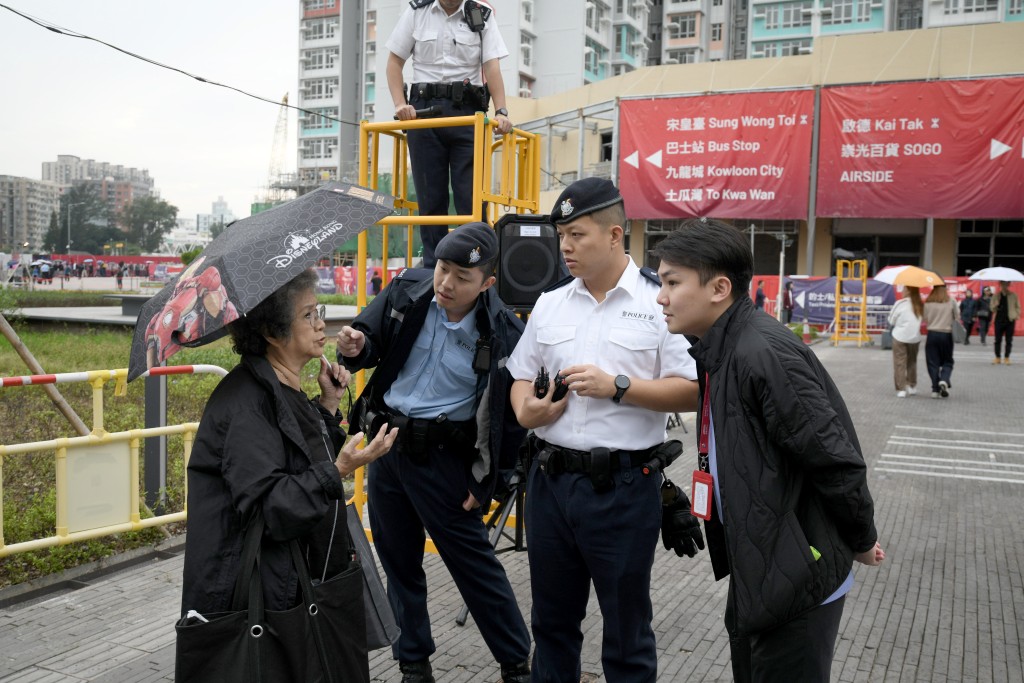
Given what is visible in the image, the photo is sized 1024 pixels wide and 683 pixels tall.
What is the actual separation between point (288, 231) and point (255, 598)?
921 mm

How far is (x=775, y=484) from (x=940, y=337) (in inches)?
529

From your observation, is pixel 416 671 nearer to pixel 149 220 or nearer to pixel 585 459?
pixel 585 459

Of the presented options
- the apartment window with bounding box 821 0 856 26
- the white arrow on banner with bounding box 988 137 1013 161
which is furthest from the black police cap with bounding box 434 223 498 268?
the apartment window with bounding box 821 0 856 26

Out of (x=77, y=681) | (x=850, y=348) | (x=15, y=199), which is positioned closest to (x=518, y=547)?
(x=77, y=681)

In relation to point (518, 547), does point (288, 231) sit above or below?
above

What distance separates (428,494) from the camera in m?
3.66

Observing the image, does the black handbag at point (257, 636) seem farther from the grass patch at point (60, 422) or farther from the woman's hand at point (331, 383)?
the grass patch at point (60, 422)

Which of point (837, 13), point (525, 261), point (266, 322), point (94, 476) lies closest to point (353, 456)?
point (266, 322)

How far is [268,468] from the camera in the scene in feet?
7.61

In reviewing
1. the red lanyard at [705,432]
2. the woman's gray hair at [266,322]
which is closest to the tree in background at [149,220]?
the woman's gray hair at [266,322]

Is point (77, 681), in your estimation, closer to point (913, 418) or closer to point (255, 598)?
point (255, 598)

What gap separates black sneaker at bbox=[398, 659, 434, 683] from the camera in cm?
380

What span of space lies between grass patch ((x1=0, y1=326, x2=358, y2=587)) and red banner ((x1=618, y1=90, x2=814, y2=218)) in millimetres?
21229

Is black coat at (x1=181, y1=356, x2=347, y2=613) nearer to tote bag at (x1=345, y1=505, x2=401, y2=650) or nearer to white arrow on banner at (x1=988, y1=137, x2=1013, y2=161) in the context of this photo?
tote bag at (x1=345, y1=505, x2=401, y2=650)
